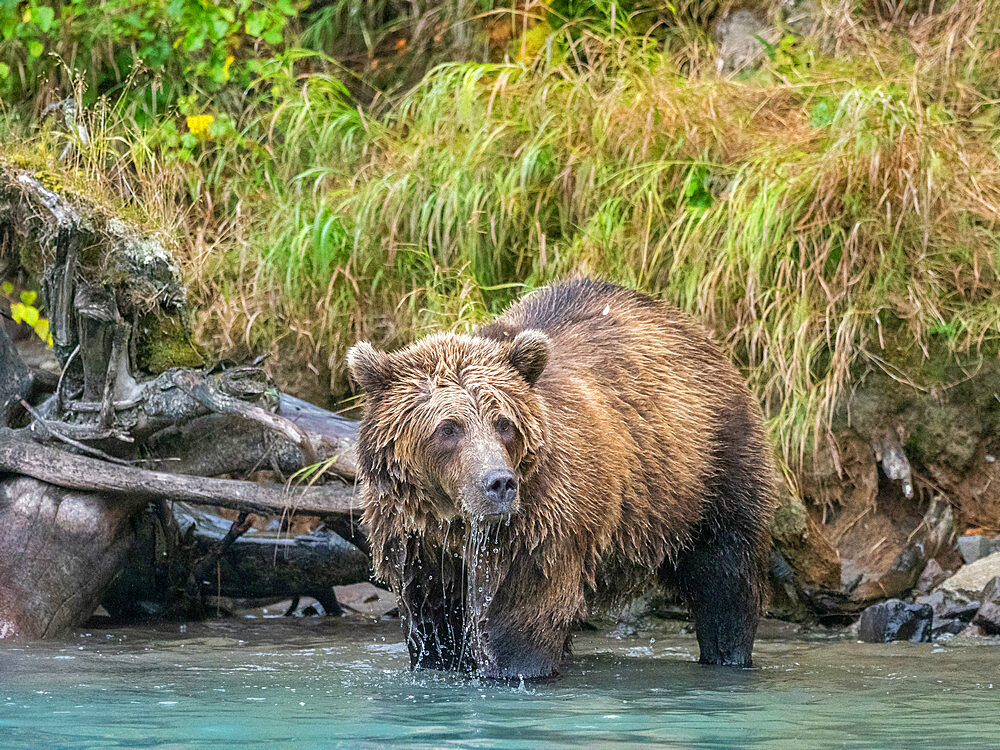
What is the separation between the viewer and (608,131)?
27.8ft

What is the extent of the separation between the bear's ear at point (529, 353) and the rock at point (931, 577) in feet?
10.5

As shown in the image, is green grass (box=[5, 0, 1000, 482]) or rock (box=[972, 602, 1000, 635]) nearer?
rock (box=[972, 602, 1000, 635])

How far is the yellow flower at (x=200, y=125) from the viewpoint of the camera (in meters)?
9.52

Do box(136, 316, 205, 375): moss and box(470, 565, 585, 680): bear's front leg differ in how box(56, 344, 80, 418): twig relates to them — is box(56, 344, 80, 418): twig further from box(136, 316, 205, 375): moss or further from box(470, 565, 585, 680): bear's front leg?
box(470, 565, 585, 680): bear's front leg

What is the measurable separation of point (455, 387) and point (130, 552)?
275cm

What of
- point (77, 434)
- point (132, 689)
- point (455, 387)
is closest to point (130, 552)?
point (77, 434)

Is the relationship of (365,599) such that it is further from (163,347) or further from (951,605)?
(951,605)

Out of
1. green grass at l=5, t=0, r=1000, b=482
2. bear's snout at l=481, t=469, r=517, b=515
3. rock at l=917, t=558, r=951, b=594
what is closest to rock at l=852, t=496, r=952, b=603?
rock at l=917, t=558, r=951, b=594

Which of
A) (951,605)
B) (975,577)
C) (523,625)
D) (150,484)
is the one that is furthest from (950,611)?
(150,484)

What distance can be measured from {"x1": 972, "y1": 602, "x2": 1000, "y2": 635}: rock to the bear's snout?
9.79 ft

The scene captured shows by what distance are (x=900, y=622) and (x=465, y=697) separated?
2.78 m

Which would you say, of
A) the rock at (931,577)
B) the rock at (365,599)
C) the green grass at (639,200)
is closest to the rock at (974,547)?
the rock at (931,577)

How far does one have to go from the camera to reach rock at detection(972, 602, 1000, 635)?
649 centimetres

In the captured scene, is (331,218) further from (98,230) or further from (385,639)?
(385,639)
